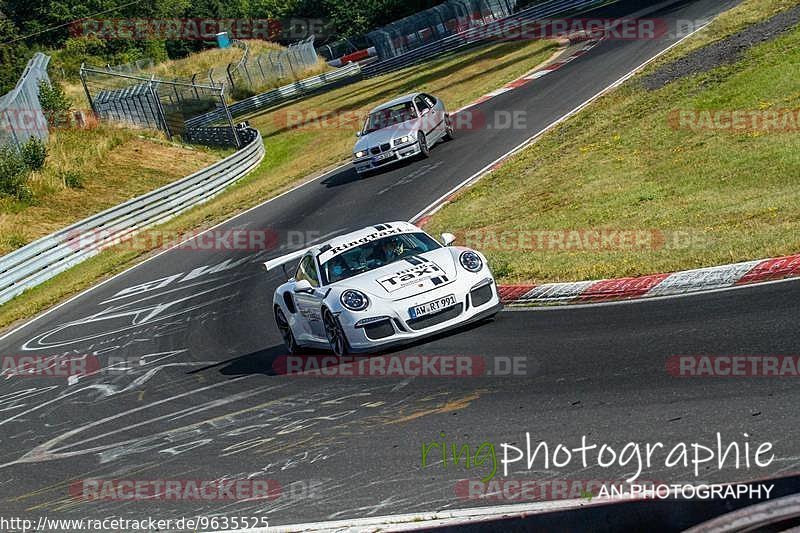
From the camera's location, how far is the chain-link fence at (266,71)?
6512cm

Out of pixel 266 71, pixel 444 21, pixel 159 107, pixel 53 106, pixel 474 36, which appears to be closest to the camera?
pixel 53 106

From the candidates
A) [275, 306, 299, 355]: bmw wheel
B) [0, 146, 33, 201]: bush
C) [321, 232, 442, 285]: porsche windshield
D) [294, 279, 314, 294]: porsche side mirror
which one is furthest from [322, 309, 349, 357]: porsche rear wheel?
[0, 146, 33, 201]: bush

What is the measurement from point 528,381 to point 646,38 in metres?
27.3

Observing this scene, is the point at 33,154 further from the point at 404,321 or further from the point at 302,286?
the point at 404,321

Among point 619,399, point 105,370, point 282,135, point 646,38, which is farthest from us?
point 282,135

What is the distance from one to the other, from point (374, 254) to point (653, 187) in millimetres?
6880

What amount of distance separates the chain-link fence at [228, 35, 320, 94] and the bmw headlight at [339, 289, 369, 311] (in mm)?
55307

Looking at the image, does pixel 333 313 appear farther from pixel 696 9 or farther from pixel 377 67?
pixel 377 67

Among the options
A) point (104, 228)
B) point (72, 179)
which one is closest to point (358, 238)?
point (104, 228)

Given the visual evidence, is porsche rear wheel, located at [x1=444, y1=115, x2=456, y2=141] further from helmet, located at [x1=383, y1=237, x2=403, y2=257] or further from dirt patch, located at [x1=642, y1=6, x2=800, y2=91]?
helmet, located at [x1=383, y1=237, x2=403, y2=257]

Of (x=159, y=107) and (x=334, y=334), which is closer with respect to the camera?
(x=334, y=334)

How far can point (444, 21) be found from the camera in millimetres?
58500

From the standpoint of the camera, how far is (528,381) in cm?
905

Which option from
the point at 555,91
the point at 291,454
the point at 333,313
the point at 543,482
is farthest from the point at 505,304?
the point at 555,91
